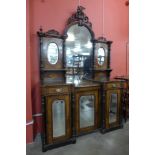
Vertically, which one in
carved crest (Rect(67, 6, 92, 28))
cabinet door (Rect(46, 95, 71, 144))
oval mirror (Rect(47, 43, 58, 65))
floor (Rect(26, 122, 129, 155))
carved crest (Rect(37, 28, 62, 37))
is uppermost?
carved crest (Rect(67, 6, 92, 28))

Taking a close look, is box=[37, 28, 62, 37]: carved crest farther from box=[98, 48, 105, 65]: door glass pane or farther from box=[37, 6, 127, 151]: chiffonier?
box=[98, 48, 105, 65]: door glass pane

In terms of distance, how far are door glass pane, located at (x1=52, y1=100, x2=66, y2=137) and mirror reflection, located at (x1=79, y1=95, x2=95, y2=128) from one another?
39cm

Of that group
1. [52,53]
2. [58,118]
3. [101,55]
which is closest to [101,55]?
[101,55]

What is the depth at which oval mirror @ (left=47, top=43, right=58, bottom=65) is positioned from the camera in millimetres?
2896

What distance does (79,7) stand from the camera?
312cm

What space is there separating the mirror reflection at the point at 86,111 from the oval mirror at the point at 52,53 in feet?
2.70

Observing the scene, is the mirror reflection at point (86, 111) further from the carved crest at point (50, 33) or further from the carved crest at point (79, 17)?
the carved crest at point (79, 17)

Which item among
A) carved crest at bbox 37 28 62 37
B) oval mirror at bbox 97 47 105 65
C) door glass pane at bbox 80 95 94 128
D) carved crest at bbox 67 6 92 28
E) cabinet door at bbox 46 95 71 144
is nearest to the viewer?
cabinet door at bbox 46 95 71 144

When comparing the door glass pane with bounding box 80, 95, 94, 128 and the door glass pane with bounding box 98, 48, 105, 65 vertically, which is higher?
the door glass pane with bounding box 98, 48, 105, 65

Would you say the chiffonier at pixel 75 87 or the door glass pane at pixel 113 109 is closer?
the chiffonier at pixel 75 87

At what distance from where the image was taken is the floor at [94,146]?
2379mm

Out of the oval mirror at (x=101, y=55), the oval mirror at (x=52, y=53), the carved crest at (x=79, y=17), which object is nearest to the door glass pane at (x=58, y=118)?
the oval mirror at (x=52, y=53)

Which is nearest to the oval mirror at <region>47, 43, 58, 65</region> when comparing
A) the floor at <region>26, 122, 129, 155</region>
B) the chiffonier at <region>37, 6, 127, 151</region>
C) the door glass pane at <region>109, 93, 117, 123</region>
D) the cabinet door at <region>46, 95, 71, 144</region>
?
→ the chiffonier at <region>37, 6, 127, 151</region>
